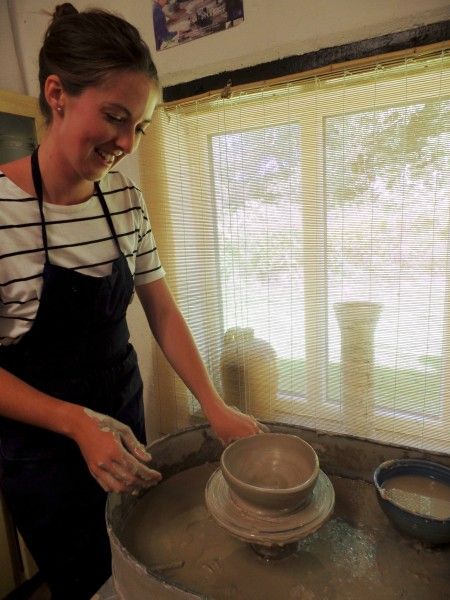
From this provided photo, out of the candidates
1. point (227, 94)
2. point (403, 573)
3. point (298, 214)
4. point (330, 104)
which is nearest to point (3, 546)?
point (403, 573)

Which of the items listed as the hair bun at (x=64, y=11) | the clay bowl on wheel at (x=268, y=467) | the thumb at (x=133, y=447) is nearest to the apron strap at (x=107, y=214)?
the hair bun at (x=64, y=11)

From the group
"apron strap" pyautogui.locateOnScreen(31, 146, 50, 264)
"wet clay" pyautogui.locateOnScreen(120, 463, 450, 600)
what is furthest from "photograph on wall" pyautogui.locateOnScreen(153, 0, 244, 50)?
"wet clay" pyautogui.locateOnScreen(120, 463, 450, 600)

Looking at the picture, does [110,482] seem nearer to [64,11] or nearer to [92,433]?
[92,433]

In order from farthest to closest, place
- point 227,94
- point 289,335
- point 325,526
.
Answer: point 289,335
point 227,94
point 325,526

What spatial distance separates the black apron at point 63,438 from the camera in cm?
91

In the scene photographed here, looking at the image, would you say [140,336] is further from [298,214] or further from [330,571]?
[330,571]

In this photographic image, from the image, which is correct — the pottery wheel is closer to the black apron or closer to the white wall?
the black apron

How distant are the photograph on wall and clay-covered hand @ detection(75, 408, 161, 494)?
138cm

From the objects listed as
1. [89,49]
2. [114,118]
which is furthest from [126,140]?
[89,49]

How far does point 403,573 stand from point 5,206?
3.50ft

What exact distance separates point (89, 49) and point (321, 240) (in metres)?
0.88

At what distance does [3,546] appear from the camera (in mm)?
1532

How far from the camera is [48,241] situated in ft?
3.01

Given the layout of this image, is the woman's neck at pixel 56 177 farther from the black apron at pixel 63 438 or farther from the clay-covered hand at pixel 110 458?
the clay-covered hand at pixel 110 458
